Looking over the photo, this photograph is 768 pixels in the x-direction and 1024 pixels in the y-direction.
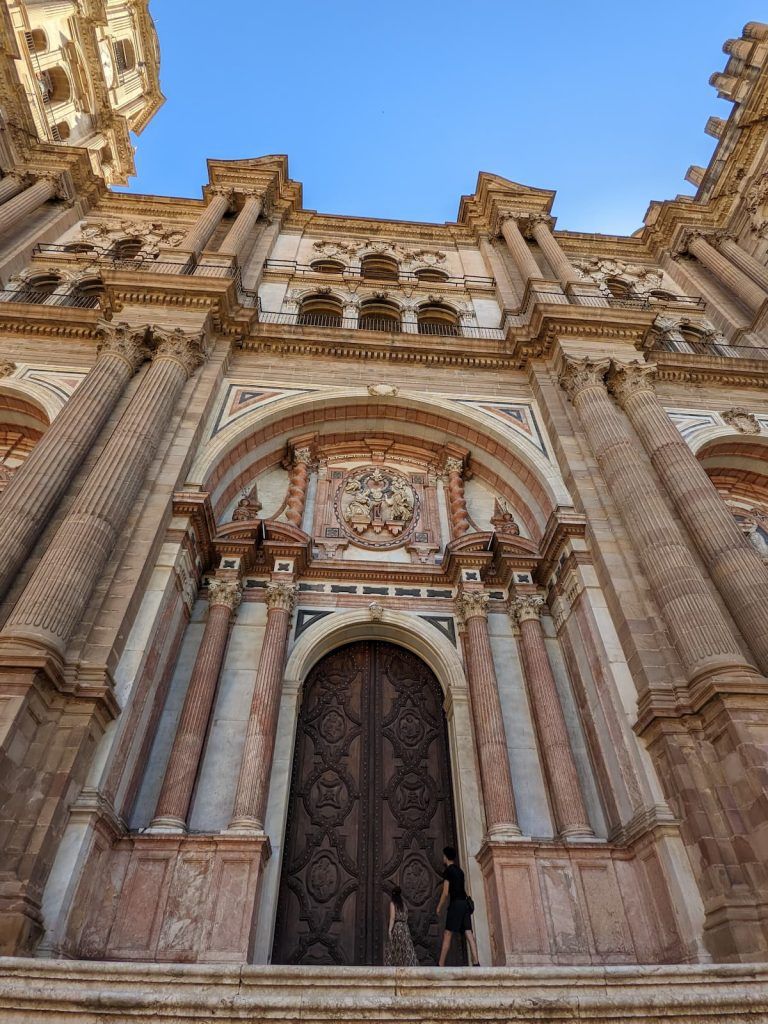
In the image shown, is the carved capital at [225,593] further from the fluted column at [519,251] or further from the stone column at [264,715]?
the fluted column at [519,251]

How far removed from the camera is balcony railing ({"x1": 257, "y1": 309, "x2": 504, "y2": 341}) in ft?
57.4

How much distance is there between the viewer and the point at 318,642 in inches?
455

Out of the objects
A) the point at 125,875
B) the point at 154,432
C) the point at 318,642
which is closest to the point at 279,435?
the point at 154,432

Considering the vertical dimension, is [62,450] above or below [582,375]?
below

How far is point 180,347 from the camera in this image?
1362 centimetres

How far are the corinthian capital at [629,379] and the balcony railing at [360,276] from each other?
7466 mm

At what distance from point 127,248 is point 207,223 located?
12.1 feet

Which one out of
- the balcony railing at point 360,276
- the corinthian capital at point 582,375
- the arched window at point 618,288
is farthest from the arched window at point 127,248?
the arched window at point 618,288

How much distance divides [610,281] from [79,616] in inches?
837

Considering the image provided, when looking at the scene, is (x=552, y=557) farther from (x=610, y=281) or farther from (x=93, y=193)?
(x=93, y=193)

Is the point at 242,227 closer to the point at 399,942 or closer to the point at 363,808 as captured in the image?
the point at 363,808

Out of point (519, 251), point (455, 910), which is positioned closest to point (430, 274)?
point (519, 251)

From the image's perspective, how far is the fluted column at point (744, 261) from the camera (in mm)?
20000

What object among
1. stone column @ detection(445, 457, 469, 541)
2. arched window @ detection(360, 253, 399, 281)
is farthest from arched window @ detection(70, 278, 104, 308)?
stone column @ detection(445, 457, 469, 541)
